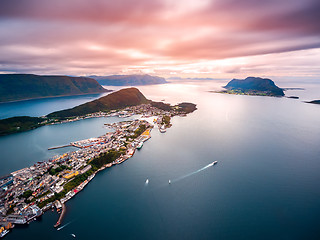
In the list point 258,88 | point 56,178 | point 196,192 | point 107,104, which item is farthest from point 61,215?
point 258,88

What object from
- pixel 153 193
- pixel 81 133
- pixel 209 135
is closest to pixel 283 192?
pixel 153 193

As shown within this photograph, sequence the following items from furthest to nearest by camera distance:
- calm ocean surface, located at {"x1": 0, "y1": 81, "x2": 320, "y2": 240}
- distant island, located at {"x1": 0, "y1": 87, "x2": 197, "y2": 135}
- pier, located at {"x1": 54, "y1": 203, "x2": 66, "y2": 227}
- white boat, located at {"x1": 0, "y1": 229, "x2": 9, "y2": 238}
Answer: distant island, located at {"x1": 0, "y1": 87, "x2": 197, "y2": 135}
pier, located at {"x1": 54, "y1": 203, "x2": 66, "y2": 227}
calm ocean surface, located at {"x1": 0, "y1": 81, "x2": 320, "y2": 240}
white boat, located at {"x1": 0, "y1": 229, "x2": 9, "y2": 238}

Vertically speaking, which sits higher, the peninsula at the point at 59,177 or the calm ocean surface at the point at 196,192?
the peninsula at the point at 59,177

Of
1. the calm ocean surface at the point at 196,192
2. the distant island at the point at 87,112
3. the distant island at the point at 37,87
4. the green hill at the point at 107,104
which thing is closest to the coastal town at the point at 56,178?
the calm ocean surface at the point at 196,192

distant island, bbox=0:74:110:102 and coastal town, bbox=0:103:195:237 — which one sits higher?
distant island, bbox=0:74:110:102

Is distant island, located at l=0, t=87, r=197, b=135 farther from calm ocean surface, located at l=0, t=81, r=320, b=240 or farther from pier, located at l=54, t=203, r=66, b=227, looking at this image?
Answer: pier, located at l=54, t=203, r=66, b=227

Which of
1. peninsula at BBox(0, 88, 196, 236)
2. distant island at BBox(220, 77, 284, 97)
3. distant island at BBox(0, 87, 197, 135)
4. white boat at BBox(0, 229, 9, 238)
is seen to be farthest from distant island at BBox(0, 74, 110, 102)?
distant island at BBox(220, 77, 284, 97)

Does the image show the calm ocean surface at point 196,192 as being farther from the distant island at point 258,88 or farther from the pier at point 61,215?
the distant island at point 258,88

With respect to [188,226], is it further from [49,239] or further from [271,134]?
[271,134]
